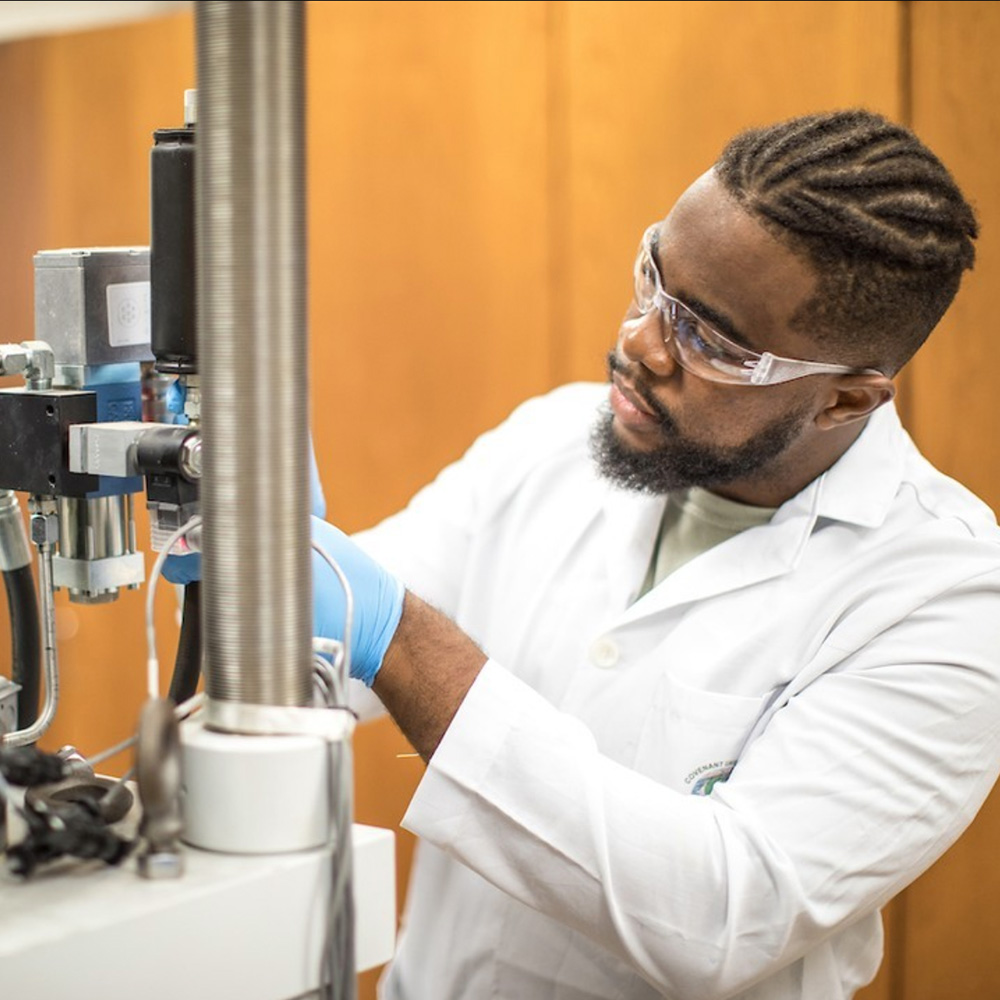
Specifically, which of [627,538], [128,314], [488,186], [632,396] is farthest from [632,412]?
[488,186]

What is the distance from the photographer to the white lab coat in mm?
1115

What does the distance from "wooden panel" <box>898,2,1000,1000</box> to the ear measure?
47 centimetres

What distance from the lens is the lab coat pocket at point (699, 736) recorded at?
1315 mm

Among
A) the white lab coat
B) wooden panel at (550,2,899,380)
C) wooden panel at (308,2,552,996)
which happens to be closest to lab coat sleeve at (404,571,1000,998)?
the white lab coat

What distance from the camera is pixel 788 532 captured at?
4.58 ft

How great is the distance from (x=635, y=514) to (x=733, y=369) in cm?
23

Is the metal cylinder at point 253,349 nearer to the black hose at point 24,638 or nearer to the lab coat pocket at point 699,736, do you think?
the black hose at point 24,638

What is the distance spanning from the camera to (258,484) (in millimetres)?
631

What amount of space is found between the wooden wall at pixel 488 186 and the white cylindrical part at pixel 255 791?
141cm

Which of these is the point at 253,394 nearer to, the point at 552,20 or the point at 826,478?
the point at 826,478

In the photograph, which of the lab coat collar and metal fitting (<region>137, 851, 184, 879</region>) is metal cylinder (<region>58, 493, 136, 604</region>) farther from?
the lab coat collar

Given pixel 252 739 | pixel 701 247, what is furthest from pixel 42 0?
pixel 701 247

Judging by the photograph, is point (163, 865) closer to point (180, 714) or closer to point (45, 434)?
point (180, 714)

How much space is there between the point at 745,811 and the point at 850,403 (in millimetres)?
478
